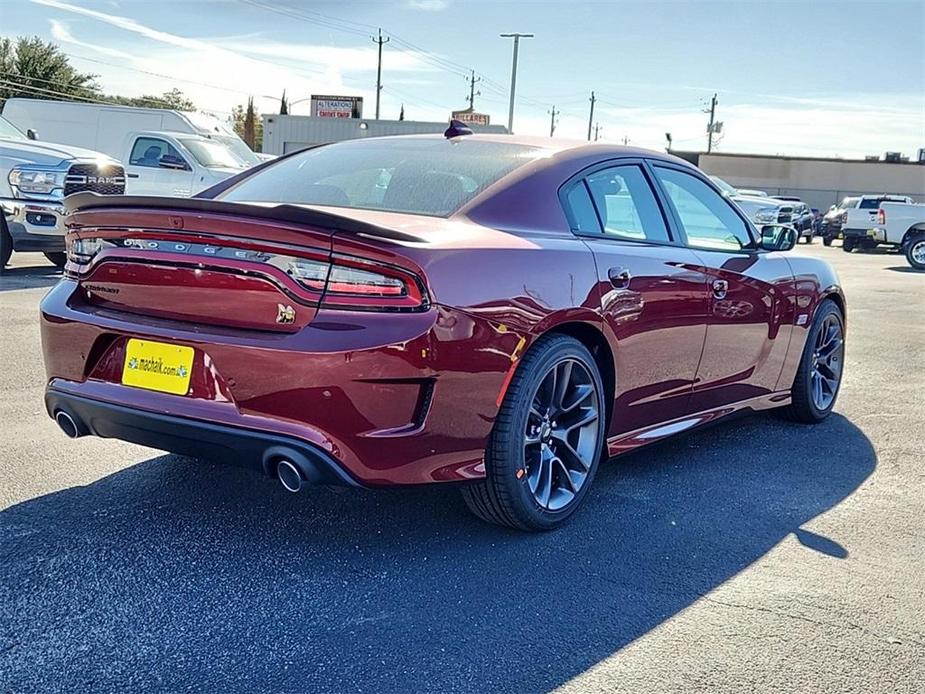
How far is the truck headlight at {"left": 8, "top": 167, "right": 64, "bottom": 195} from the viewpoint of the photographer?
988 cm

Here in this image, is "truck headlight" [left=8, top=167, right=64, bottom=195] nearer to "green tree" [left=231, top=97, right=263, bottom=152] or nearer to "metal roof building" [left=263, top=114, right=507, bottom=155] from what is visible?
"metal roof building" [left=263, top=114, right=507, bottom=155]

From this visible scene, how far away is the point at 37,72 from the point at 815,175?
1633 inches

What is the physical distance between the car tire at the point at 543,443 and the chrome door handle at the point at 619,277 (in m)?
0.30

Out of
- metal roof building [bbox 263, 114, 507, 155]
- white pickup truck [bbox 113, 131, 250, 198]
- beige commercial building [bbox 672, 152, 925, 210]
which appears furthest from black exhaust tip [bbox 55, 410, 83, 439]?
beige commercial building [bbox 672, 152, 925, 210]

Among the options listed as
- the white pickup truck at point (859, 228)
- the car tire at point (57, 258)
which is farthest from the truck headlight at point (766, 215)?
the car tire at point (57, 258)

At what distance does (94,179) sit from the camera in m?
10.6

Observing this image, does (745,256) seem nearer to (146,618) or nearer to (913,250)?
(146,618)

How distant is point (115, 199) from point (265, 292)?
793mm

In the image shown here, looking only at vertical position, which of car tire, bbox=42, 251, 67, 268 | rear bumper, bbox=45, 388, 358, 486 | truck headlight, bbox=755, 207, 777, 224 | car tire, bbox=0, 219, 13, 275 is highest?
truck headlight, bbox=755, 207, 777, 224

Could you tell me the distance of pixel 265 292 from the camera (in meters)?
2.96

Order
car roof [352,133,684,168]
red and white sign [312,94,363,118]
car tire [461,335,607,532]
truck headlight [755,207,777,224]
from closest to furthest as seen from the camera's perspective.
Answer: car tire [461,335,607,532] < car roof [352,133,684,168] < truck headlight [755,207,777,224] < red and white sign [312,94,363,118]

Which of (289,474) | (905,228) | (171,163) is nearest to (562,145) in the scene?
(289,474)

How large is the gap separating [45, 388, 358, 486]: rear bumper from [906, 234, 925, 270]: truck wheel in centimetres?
2087

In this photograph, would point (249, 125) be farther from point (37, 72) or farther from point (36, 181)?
point (36, 181)
